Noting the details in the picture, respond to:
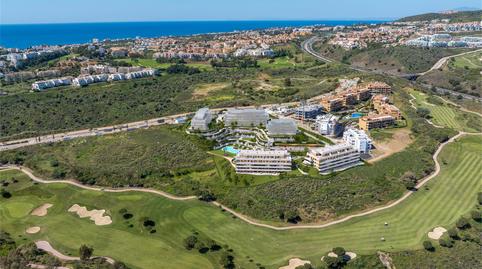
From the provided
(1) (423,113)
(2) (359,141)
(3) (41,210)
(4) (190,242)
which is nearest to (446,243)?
(2) (359,141)

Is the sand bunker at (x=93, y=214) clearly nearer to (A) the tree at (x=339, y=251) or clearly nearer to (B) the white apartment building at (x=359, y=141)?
(A) the tree at (x=339, y=251)

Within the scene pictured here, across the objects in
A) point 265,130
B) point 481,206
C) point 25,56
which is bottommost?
point 481,206

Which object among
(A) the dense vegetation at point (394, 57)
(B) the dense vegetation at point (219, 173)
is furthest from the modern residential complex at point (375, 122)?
(A) the dense vegetation at point (394, 57)

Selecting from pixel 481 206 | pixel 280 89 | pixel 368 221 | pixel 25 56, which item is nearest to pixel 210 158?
pixel 368 221

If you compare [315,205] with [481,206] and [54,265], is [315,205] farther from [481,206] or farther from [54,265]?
[54,265]

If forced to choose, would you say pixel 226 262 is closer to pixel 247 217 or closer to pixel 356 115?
pixel 247 217

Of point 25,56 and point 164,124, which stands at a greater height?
point 25,56

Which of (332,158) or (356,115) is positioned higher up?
(332,158)
